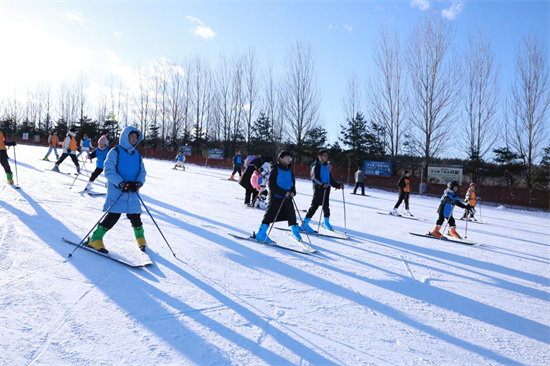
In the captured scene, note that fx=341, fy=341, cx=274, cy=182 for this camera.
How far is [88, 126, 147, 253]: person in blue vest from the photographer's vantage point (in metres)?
3.76

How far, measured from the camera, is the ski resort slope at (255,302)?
2211 mm

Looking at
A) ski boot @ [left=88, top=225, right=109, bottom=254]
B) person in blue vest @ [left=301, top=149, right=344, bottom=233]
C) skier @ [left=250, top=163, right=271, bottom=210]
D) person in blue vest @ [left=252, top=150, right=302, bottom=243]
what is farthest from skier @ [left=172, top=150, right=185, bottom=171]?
ski boot @ [left=88, top=225, right=109, bottom=254]

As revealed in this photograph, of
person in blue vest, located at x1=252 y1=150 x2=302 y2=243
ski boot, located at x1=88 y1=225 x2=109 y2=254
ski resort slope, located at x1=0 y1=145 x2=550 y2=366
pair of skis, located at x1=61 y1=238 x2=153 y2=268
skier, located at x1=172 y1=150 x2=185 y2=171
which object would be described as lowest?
ski resort slope, located at x1=0 y1=145 x2=550 y2=366

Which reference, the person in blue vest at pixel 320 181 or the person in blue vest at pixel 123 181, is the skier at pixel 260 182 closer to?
the person in blue vest at pixel 320 181

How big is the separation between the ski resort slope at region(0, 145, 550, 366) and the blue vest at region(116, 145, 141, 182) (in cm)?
94

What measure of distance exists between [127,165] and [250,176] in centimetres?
505

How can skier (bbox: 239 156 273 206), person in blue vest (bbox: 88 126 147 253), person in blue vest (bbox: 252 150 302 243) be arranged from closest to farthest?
1. person in blue vest (bbox: 88 126 147 253)
2. person in blue vest (bbox: 252 150 302 243)
3. skier (bbox: 239 156 273 206)

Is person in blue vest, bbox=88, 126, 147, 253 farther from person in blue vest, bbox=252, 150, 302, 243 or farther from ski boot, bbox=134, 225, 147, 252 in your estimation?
person in blue vest, bbox=252, 150, 302, 243

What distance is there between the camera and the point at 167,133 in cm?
4406

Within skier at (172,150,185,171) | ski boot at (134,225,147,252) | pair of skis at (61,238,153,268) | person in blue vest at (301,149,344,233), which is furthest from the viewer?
skier at (172,150,185,171)

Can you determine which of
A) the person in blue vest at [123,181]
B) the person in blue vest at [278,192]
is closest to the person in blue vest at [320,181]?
the person in blue vest at [278,192]

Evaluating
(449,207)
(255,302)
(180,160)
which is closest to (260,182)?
(449,207)

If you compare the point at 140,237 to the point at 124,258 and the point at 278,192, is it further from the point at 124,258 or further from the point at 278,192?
the point at 278,192

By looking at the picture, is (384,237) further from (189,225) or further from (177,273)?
(177,273)
